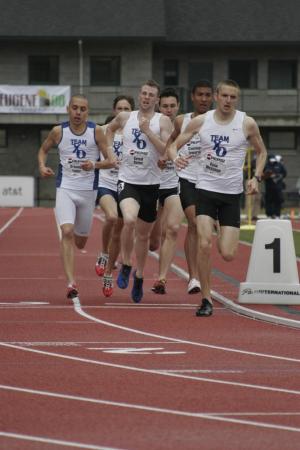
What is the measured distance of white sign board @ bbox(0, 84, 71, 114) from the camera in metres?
59.2

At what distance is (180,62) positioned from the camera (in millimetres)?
64750

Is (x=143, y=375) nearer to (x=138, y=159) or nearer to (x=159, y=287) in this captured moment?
(x=138, y=159)

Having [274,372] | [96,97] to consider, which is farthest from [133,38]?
[274,372]

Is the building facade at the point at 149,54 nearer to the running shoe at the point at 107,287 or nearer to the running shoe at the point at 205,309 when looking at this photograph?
the running shoe at the point at 107,287

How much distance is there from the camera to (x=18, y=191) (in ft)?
191

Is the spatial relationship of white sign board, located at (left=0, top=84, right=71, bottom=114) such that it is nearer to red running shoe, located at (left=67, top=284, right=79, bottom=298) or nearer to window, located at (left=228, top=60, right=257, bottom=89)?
window, located at (left=228, top=60, right=257, bottom=89)

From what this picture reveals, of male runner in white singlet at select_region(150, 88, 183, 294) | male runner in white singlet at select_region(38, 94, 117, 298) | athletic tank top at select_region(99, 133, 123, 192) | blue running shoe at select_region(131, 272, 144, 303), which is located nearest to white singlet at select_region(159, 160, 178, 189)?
male runner in white singlet at select_region(150, 88, 183, 294)

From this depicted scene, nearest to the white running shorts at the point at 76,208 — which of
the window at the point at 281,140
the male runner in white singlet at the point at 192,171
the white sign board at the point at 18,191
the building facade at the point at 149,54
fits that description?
the male runner in white singlet at the point at 192,171

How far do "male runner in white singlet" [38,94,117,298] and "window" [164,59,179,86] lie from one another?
160ft

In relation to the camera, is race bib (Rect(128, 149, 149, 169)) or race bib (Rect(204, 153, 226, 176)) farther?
race bib (Rect(128, 149, 149, 169))

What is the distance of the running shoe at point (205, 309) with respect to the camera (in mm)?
14312

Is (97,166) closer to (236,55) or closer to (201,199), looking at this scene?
(201,199)

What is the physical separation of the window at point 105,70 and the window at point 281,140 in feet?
22.2

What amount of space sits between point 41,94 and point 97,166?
4348cm
